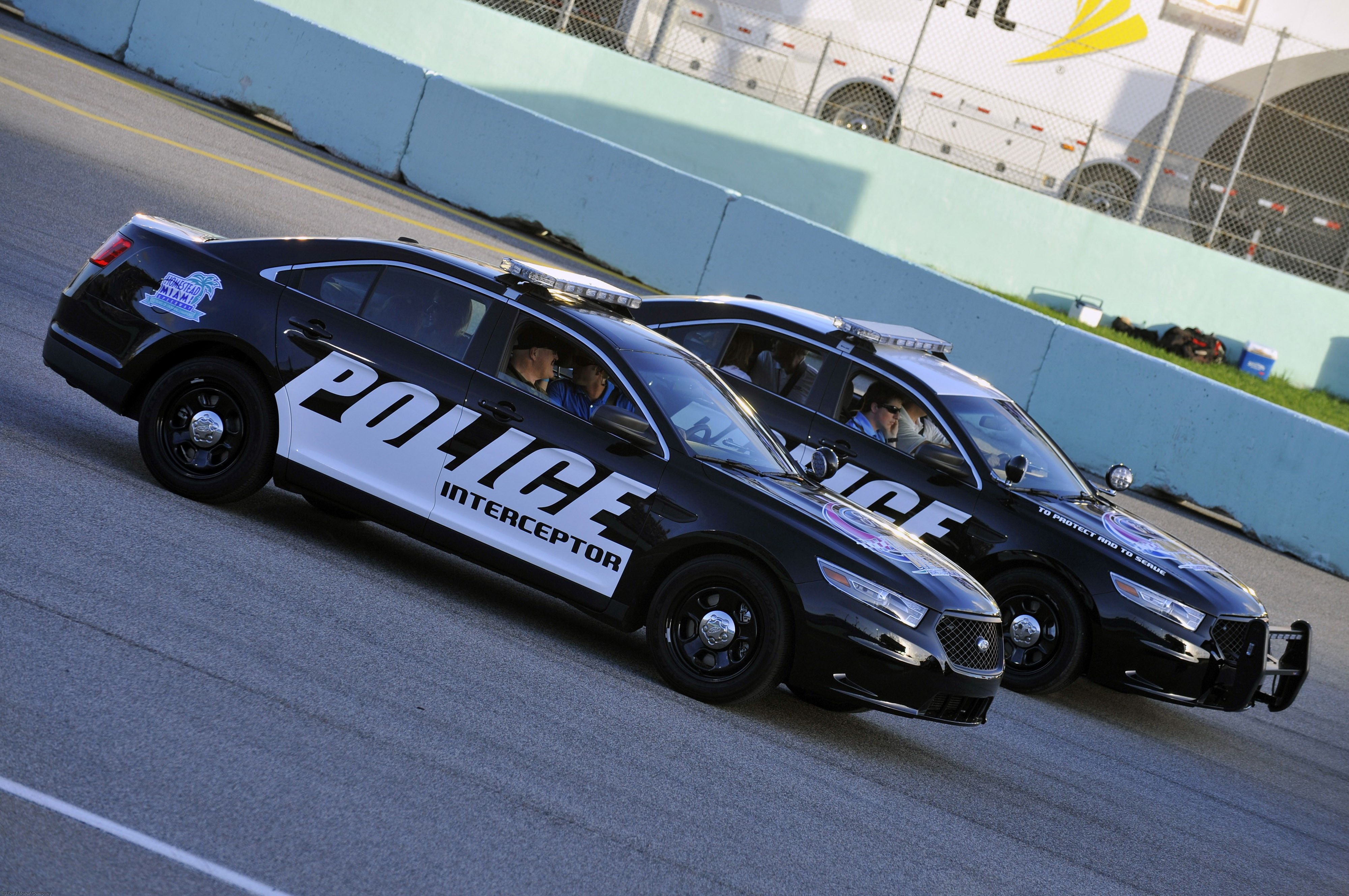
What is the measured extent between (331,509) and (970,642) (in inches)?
138

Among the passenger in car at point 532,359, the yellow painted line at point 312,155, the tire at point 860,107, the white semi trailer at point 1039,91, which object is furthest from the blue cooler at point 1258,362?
the passenger in car at point 532,359

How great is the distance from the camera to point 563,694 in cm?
629

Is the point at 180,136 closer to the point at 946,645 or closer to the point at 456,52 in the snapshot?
the point at 456,52

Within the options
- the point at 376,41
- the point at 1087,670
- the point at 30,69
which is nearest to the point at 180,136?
the point at 30,69

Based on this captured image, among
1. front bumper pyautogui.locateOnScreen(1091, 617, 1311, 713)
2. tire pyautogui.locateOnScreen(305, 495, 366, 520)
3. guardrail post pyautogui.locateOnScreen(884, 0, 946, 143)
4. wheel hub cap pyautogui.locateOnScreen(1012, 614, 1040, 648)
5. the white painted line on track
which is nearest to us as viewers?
the white painted line on track

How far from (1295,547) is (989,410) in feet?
25.3

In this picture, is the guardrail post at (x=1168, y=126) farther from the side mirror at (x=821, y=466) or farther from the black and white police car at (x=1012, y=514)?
the side mirror at (x=821, y=466)

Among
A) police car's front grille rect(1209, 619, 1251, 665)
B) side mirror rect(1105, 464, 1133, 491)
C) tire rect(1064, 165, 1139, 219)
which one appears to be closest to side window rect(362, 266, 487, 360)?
police car's front grille rect(1209, 619, 1251, 665)

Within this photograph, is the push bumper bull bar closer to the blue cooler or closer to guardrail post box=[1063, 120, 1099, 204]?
the blue cooler

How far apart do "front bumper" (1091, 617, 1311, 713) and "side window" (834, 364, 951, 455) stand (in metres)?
1.62

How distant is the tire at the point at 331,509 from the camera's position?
737 cm

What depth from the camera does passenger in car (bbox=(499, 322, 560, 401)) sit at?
23.5 ft

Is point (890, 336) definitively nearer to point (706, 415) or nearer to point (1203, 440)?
point (706, 415)

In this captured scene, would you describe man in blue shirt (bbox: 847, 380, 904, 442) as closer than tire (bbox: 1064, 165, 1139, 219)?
Yes
